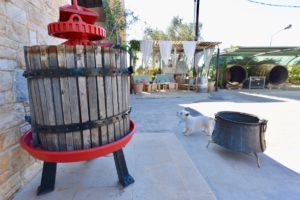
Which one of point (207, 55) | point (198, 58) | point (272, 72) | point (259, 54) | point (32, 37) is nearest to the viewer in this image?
point (32, 37)

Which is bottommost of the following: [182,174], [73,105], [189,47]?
[182,174]

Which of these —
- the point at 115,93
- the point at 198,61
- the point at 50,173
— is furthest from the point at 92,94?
the point at 198,61

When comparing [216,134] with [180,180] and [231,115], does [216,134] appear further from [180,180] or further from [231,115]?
[180,180]

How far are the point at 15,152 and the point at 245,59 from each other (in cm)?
1233

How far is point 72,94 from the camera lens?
1.02m

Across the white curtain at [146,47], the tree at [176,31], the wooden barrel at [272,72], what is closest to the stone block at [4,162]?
the white curtain at [146,47]

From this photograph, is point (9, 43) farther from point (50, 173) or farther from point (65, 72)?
point (50, 173)

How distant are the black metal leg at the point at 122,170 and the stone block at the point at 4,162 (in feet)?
2.78

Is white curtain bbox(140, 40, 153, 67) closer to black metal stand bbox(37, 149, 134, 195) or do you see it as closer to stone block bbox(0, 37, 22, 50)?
stone block bbox(0, 37, 22, 50)

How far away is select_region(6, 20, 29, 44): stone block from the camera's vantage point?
1.33 m

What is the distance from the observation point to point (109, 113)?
1148 millimetres

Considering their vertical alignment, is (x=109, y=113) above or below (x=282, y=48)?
below

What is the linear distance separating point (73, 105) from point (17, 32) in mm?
986

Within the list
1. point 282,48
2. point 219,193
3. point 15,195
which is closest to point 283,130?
point 219,193
